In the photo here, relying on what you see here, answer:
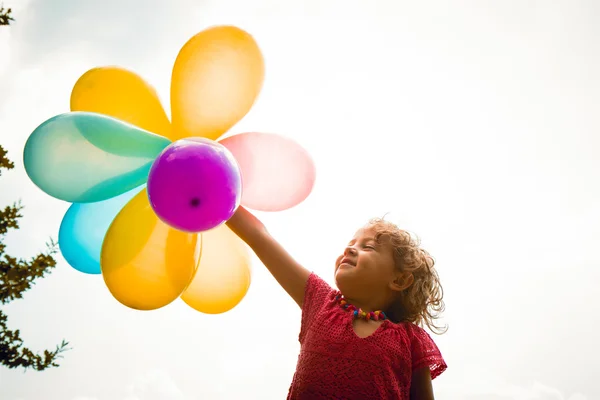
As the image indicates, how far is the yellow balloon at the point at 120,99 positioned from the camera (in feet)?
5.74

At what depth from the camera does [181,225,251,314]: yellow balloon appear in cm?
183

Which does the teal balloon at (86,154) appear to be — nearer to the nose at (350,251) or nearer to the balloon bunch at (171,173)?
the balloon bunch at (171,173)

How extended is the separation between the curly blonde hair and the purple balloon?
925 millimetres

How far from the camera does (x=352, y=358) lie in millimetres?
1509

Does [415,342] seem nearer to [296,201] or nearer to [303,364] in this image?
[303,364]

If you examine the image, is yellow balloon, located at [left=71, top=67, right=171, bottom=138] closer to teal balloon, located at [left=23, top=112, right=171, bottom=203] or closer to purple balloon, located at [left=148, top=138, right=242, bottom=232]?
teal balloon, located at [left=23, top=112, right=171, bottom=203]

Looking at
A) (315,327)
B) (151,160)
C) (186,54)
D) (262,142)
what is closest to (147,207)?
(151,160)

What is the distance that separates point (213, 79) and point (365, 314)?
1220 millimetres

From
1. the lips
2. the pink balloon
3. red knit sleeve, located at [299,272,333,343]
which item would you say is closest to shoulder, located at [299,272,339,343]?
red knit sleeve, located at [299,272,333,343]

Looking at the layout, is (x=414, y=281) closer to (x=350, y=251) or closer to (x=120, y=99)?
(x=350, y=251)

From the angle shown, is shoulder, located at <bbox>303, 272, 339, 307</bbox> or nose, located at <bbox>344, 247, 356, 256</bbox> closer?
shoulder, located at <bbox>303, 272, 339, 307</bbox>

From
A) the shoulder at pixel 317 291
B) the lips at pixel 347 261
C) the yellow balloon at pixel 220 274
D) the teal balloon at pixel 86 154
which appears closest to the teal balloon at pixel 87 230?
the teal balloon at pixel 86 154

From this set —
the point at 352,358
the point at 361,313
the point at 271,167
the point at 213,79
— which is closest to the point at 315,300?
the point at 361,313

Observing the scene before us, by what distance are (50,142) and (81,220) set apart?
47cm
